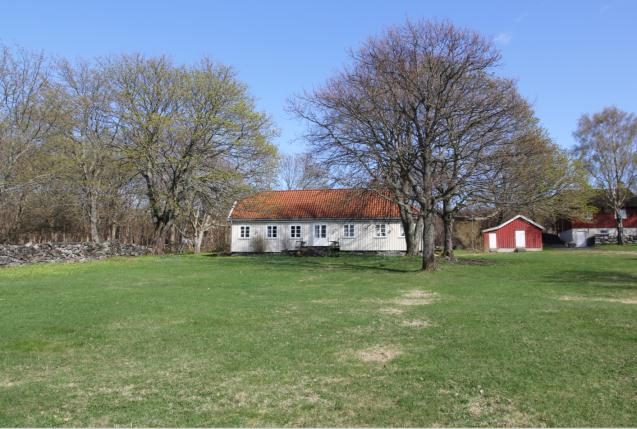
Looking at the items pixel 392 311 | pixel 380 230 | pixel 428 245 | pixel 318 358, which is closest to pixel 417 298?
pixel 392 311

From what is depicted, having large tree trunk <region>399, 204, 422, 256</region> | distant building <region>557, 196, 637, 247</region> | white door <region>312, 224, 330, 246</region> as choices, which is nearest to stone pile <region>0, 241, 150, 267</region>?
white door <region>312, 224, 330, 246</region>

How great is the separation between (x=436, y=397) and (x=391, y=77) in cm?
1801

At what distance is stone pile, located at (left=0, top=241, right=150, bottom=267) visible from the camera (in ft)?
86.4

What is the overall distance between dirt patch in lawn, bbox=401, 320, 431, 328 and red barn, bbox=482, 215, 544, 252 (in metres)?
40.1

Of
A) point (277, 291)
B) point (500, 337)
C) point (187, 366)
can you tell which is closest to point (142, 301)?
point (277, 291)

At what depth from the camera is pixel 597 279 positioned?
18219mm

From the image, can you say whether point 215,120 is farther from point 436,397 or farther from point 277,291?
point 436,397

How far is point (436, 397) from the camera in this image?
539cm

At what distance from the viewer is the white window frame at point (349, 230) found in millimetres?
42531

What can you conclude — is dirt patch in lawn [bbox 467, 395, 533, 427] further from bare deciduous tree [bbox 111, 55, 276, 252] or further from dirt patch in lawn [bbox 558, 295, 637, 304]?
bare deciduous tree [bbox 111, 55, 276, 252]

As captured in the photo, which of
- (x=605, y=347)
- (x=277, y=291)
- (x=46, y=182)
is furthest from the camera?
(x=46, y=182)

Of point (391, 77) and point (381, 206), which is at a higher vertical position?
point (391, 77)

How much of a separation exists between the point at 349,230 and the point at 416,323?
108 ft

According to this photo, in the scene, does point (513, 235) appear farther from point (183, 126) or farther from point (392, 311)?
point (392, 311)
